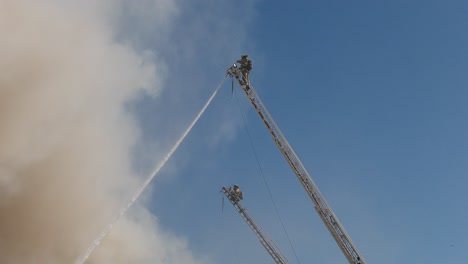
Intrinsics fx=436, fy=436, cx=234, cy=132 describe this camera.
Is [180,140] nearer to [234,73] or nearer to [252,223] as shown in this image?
[234,73]

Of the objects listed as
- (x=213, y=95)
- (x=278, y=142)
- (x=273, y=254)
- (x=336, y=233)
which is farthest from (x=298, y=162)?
(x=273, y=254)

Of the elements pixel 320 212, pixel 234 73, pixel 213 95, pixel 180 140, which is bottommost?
pixel 180 140

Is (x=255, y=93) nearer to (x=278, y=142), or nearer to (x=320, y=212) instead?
(x=278, y=142)

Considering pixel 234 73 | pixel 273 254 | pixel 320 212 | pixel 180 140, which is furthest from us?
pixel 273 254

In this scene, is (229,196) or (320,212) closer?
(320,212)

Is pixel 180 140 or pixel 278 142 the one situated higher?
pixel 278 142

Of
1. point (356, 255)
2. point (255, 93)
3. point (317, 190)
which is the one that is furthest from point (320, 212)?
point (255, 93)

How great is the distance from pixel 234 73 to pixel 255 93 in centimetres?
301

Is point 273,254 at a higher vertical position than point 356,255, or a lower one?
higher

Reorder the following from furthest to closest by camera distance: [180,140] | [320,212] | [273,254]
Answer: [273,254] < [320,212] < [180,140]

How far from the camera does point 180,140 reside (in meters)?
38.9

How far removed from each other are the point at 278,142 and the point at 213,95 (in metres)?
8.31

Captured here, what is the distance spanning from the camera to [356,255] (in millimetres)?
39938

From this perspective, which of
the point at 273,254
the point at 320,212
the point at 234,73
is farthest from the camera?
the point at 273,254
